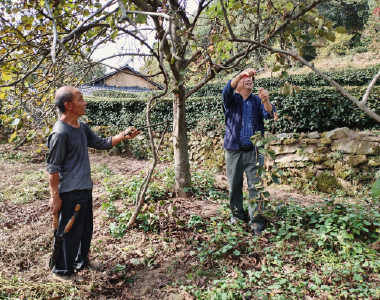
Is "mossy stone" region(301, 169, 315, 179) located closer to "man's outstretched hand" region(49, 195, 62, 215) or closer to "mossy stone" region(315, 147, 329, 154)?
"mossy stone" region(315, 147, 329, 154)

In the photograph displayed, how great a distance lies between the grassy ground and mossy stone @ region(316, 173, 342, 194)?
37.5 inches

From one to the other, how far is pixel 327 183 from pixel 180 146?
330 centimetres

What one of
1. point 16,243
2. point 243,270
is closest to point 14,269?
point 16,243

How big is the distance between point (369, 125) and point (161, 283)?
5819 millimetres

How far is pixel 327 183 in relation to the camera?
5.25m

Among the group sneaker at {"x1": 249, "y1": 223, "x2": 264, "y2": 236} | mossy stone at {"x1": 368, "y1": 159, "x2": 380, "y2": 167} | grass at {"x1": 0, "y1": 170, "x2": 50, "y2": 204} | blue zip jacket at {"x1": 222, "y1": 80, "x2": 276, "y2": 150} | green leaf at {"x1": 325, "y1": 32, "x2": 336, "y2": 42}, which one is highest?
green leaf at {"x1": 325, "y1": 32, "x2": 336, "y2": 42}

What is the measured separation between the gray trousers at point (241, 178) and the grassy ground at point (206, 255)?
17 centimetres

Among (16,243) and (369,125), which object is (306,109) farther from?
(16,243)

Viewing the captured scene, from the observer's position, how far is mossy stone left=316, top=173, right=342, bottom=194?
17.0ft

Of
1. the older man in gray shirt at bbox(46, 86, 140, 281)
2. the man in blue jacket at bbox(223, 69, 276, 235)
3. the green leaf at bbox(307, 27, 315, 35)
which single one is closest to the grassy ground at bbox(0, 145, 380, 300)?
the older man in gray shirt at bbox(46, 86, 140, 281)

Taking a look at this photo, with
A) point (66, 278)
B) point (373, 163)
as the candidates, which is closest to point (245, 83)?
point (66, 278)

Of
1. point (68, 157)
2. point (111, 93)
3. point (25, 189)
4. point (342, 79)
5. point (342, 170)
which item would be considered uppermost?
point (111, 93)

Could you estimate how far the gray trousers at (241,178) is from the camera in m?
3.16

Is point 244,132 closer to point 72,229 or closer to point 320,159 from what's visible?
point 72,229
